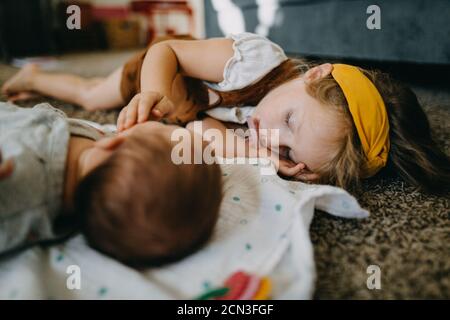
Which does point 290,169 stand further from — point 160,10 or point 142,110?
point 160,10

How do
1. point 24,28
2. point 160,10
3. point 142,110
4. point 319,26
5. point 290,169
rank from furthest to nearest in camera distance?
point 160,10 < point 24,28 < point 319,26 < point 290,169 < point 142,110

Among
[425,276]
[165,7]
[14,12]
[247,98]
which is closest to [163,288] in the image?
[425,276]

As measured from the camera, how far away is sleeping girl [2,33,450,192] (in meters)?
0.64

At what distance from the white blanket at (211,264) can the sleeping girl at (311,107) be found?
168mm

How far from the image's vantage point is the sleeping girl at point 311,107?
2.09 ft

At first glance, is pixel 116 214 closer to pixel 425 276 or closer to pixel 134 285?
pixel 134 285

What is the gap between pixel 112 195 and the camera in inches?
14.6

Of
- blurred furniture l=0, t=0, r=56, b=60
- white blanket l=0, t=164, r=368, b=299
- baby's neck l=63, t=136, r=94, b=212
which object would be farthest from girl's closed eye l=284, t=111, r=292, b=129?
blurred furniture l=0, t=0, r=56, b=60

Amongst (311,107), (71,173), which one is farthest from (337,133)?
(71,173)

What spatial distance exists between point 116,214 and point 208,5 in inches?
68.3

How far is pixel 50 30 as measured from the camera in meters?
2.60

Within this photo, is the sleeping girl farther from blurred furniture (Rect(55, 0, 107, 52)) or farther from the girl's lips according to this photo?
blurred furniture (Rect(55, 0, 107, 52))

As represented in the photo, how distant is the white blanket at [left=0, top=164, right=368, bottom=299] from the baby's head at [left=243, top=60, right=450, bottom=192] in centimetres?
16

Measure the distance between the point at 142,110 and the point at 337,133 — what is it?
0.34 meters
